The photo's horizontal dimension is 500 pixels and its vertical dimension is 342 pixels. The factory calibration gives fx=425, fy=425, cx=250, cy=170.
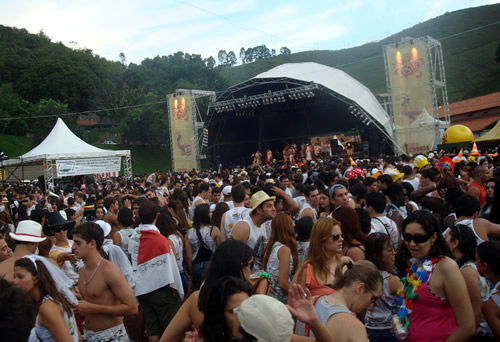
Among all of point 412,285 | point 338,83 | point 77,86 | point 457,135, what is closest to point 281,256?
point 412,285

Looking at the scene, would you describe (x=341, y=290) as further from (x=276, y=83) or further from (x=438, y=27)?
(x=438, y=27)

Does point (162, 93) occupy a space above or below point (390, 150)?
above

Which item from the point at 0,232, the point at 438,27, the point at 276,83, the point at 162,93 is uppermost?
the point at 438,27

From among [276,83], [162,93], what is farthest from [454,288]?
[162,93]

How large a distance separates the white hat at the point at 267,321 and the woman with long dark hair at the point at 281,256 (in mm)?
1932

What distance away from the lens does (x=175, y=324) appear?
2.33m

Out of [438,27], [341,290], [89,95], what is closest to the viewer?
[341,290]

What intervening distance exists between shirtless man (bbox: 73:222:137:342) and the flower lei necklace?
1.80 meters

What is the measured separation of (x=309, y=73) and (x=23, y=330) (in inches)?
923

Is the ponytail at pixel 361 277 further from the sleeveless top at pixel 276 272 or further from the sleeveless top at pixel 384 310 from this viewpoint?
the sleeveless top at pixel 276 272

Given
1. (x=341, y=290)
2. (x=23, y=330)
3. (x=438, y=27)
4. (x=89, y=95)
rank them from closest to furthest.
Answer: (x=23, y=330) < (x=341, y=290) < (x=89, y=95) < (x=438, y=27)

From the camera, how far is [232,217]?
188 inches

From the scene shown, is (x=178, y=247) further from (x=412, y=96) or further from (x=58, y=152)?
(x=412, y=96)

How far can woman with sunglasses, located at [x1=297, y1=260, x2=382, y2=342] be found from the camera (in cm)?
200
